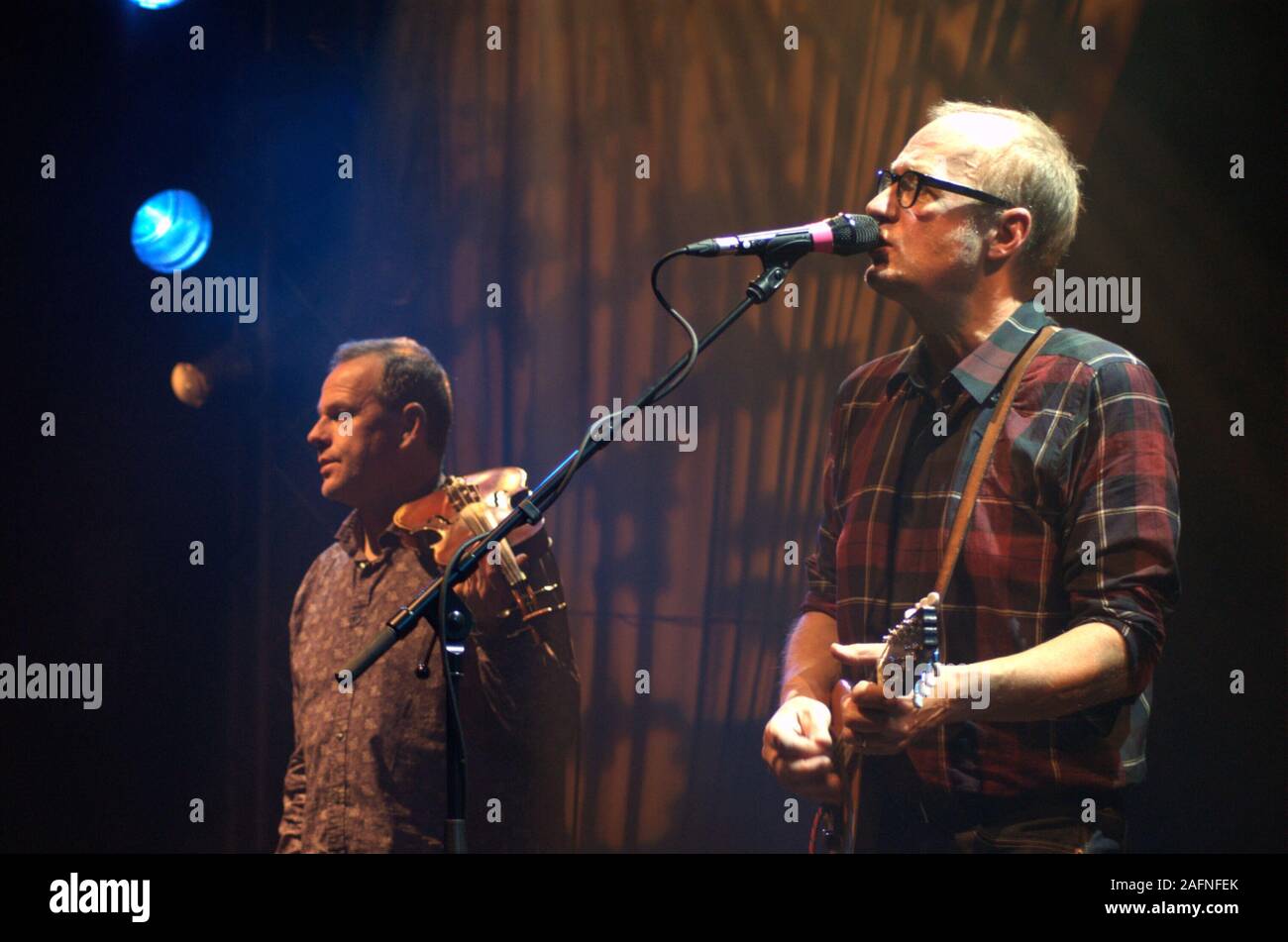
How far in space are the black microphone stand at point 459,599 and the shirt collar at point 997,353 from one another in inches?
24.1

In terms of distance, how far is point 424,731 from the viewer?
130 inches

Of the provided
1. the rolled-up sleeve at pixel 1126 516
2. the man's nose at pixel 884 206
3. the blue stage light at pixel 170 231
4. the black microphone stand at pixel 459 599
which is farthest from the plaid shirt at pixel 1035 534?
the blue stage light at pixel 170 231

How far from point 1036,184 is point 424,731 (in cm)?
199

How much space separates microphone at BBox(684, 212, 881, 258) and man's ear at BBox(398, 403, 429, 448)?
3.78 ft

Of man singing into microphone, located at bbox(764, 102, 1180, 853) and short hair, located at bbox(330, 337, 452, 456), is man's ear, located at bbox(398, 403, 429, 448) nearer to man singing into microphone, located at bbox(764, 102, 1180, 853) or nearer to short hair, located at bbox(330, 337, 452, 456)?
short hair, located at bbox(330, 337, 452, 456)

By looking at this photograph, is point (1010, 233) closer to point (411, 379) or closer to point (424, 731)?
point (411, 379)

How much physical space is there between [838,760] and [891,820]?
18cm

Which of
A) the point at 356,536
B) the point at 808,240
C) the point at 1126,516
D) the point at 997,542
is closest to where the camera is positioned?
the point at 808,240

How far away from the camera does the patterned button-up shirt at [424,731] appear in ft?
10.8

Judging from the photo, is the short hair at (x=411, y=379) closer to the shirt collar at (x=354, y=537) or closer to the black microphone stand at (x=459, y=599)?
the shirt collar at (x=354, y=537)

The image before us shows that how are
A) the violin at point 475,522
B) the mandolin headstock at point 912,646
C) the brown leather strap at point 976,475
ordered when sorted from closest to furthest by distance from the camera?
1. the mandolin headstock at point 912,646
2. the brown leather strap at point 976,475
3. the violin at point 475,522

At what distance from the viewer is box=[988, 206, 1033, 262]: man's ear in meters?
2.93

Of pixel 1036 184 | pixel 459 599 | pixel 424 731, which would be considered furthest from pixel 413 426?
pixel 1036 184

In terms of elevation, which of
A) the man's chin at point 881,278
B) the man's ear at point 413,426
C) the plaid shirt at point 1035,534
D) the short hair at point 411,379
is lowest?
the plaid shirt at point 1035,534
